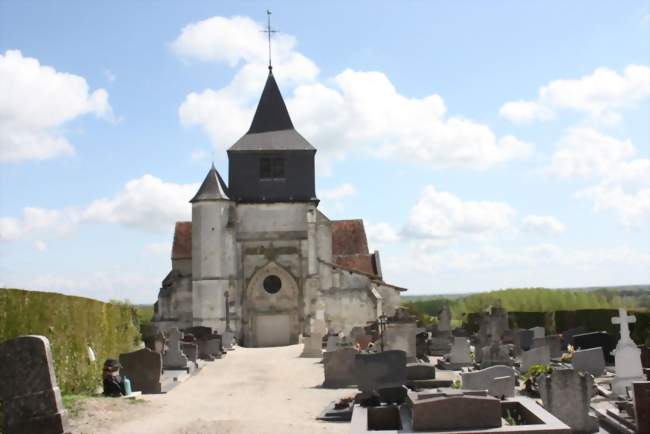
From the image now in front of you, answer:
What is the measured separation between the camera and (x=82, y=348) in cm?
1465

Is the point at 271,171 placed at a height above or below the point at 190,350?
above

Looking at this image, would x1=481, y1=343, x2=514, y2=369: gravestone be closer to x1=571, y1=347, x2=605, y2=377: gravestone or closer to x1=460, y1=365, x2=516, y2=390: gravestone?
x1=571, y1=347, x2=605, y2=377: gravestone

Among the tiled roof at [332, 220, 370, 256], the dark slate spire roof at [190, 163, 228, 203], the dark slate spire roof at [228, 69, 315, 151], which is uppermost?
the dark slate spire roof at [228, 69, 315, 151]

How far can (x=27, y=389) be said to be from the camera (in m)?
10.1

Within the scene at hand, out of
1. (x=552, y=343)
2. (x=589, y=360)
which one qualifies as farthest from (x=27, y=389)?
(x=552, y=343)

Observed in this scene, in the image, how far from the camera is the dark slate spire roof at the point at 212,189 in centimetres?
3350

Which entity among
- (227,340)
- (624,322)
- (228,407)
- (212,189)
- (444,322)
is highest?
(212,189)

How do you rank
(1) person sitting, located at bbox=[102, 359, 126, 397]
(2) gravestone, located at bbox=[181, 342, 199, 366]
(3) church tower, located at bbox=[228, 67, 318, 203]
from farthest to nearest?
(3) church tower, located at bbox=[228, 67, 318, 203] < (2) gravestone, located at bbox=[181, 342, 199, 366] < (1) person sitting, located at bbox=[102, 359, 126, 397]

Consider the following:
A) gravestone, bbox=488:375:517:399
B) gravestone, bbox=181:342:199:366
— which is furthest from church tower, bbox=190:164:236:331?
gravestone, bbox=488:375:517:399

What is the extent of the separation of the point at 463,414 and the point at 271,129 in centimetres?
3025

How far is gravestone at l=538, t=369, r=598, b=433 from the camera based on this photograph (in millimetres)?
9375

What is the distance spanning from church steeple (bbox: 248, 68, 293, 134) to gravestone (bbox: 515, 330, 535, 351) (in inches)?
720

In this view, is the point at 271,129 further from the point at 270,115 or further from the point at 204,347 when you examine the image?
the point at 204,347

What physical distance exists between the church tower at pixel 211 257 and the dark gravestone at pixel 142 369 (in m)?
17.2
